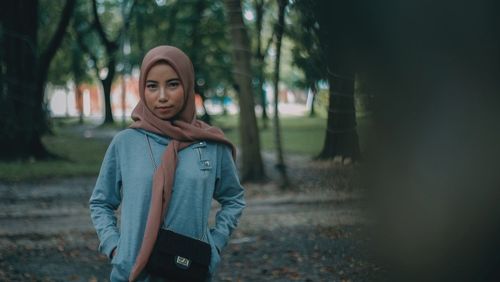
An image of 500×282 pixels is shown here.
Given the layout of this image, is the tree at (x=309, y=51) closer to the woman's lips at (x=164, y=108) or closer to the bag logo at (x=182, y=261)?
the woman's lips at (x=164, y=108)

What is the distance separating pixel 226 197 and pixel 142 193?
42cm

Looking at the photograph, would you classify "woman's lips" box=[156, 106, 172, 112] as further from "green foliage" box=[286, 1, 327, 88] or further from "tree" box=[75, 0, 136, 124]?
"tree" box=[75, 0, 136, 124]

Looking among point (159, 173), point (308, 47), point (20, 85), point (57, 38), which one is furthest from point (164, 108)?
point (57, 38)

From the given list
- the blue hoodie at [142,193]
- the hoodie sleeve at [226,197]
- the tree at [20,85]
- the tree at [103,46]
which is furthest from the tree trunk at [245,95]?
the tree at [103,46]

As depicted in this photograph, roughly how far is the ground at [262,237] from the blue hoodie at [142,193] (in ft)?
2.05

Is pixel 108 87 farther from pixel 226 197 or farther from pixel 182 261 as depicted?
pixel 182 261

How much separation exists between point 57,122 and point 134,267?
28563 mm

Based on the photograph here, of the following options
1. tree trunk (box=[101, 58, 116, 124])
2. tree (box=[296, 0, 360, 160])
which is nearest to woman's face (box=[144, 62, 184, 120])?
tree (box=[296, 0, 360, 160])

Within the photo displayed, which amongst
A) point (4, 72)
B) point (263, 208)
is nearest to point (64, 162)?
point (4, 72)

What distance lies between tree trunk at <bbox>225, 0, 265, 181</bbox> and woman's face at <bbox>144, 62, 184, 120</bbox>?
9.57 metres

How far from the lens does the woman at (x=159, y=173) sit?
8.52 feet

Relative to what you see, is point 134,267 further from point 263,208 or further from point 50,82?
point 50,82

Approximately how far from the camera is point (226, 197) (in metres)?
2.90

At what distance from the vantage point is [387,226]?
259cm
